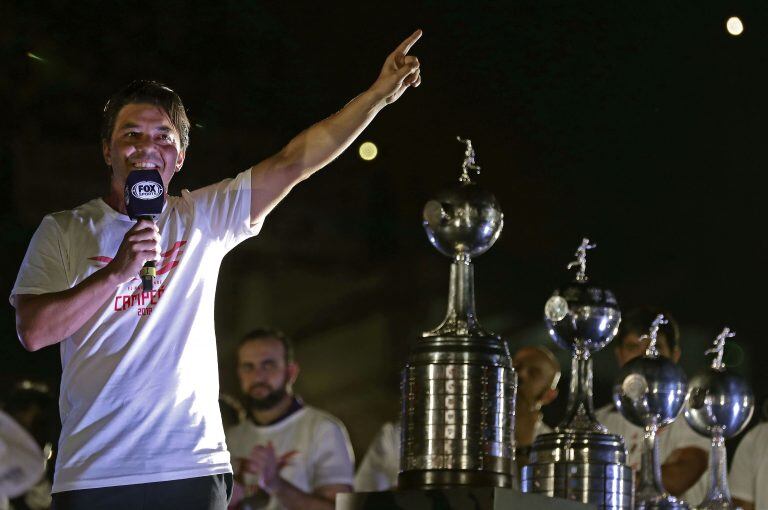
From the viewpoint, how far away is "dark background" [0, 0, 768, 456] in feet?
12.8

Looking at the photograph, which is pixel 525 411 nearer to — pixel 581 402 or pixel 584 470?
pixel 581 402

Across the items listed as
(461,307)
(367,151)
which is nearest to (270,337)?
(367,151)

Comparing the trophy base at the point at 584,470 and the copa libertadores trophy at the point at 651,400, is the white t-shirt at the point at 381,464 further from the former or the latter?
the trophy base at the point at 584,470

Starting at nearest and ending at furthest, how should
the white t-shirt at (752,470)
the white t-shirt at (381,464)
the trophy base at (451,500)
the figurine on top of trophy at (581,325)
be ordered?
the trophy base at (451,500) → the figurine on top of trophy at (581,325) → the white t-shirt at (752,470) → the white t-shirt at (381,464)

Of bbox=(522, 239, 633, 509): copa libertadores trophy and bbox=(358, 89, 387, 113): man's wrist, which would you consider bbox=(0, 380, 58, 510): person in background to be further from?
bbox=(358, 89, 387, 113): man's wrist

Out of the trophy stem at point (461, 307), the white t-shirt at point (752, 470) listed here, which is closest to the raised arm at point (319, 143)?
the trophy stem at point (461, 307)

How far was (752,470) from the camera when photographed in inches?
137

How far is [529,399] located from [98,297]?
1.96m

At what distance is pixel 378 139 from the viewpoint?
13.9 feet

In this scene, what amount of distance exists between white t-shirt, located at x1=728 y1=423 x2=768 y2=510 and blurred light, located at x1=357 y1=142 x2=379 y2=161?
4.94 ft

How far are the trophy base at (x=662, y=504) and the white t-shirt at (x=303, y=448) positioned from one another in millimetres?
1278

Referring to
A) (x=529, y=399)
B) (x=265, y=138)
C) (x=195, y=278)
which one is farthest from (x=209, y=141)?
(x=195, y=278)

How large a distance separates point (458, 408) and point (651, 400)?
2.49ft

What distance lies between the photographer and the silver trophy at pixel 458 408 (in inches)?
70.4
